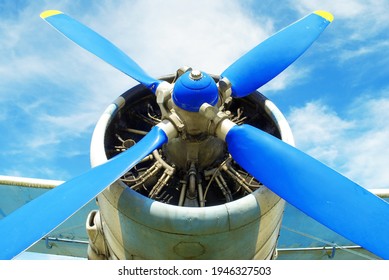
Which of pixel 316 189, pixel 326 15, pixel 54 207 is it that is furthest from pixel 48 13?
pixel 316 189

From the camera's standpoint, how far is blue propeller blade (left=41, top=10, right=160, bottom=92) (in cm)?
716

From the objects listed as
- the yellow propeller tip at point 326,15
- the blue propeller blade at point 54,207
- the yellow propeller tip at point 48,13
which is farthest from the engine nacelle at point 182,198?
the yellow propeller tip at point 48,13

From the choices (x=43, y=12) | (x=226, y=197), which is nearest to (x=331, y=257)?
(x=226, y=197)

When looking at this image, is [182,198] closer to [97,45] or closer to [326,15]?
[97,45]

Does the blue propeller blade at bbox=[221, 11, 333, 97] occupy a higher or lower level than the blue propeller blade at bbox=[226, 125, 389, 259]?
higher

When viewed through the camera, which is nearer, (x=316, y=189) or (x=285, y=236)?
(x=316, y=189)

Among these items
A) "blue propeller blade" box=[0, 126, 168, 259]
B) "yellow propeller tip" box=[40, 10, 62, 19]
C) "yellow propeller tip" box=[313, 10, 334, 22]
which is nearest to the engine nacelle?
"blue propeller blade" box=[0, 126, 168, 259]

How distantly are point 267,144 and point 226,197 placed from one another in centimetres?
136

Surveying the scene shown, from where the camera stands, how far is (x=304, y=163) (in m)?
5.19

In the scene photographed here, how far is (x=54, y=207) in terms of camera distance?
4863 mm

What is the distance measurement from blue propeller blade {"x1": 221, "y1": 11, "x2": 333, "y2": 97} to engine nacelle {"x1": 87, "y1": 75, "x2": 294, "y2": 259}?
55 centimetres

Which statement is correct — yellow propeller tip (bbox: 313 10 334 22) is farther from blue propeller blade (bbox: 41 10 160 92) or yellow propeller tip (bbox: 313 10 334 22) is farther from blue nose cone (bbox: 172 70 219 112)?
blue propeller blade (bbox: 41 10 160 92)

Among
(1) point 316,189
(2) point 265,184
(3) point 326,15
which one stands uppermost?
(3) point 326,15

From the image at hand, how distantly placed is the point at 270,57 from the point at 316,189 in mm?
3043
